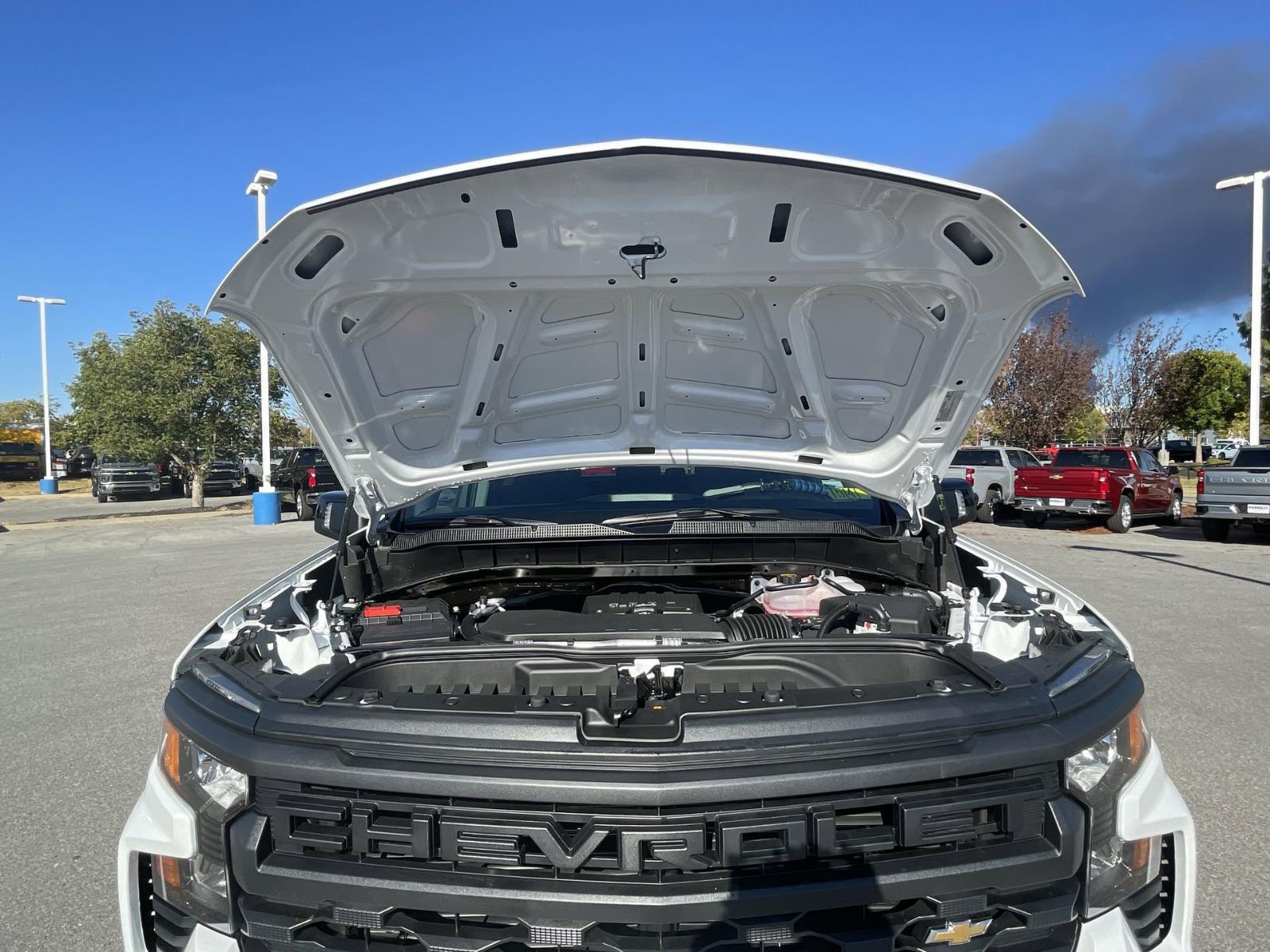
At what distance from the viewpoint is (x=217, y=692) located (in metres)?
1.93

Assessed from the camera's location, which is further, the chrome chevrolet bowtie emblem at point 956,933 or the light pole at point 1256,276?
the light pole at point 1256,276

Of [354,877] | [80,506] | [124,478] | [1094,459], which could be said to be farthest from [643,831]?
[124,478]

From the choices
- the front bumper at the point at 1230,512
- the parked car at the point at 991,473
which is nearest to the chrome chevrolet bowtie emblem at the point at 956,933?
the front bumper at the point at 1230,512

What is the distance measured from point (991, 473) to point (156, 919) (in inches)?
733

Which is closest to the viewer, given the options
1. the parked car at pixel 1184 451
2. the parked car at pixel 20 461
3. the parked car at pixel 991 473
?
the parked car at pixel 991 473

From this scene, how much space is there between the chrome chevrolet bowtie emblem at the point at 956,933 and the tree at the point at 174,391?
20951 mm

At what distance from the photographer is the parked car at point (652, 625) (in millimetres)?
1604

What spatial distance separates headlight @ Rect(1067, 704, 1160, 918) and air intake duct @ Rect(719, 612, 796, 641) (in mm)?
935

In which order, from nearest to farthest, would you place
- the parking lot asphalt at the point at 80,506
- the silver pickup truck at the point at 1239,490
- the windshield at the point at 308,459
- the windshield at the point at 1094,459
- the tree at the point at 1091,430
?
the silver pickup truck at the point at 1239,490, the windshield at the point at 1094,459, the parking lot asphalt at the point at 80,506, the windshield at the point at 308,459, the tree at the point at 1091,430

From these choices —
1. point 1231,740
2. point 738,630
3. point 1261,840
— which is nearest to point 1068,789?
point 738,630

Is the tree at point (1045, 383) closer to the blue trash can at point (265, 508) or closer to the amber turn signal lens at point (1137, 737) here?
the blue trash can at point (265, 508)

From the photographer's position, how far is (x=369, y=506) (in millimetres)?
3168

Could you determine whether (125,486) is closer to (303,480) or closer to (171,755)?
(303,480)

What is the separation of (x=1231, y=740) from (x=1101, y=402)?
2968 cm
